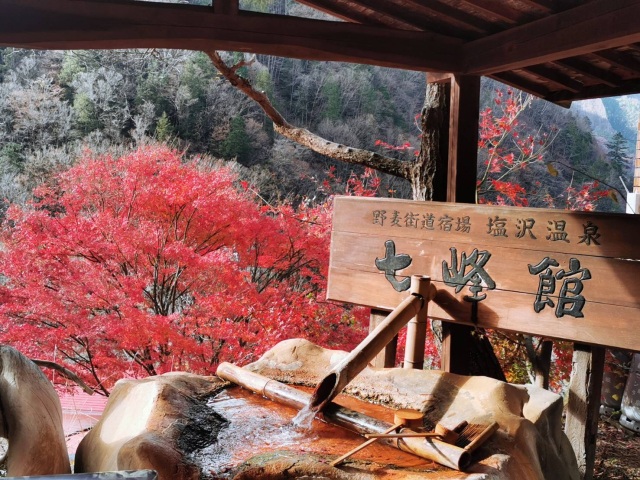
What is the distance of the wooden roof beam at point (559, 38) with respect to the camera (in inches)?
118

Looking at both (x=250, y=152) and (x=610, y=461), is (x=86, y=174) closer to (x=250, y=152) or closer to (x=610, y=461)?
(x=250, y=152)

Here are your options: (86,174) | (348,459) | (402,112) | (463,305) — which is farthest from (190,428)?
(402,112)

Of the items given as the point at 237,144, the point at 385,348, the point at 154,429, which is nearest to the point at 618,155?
the point at 237,144

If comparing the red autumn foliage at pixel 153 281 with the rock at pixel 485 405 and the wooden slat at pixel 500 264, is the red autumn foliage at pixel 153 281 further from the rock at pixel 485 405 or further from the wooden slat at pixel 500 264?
the rock at pixel 485 405

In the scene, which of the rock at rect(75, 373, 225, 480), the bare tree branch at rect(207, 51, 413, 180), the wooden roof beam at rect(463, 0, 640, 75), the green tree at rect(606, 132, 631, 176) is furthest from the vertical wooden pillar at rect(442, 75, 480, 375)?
the green tree at rect(606, 132, 631, 176)

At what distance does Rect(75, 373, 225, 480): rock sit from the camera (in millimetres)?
2559

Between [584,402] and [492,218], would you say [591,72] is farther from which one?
[584,402]

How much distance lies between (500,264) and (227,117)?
1018 cm

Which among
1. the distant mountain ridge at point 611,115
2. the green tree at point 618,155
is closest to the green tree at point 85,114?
the green tree at point 618,155

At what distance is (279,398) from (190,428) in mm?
619

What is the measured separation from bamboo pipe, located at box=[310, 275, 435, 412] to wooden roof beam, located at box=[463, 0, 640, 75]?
4.97ft

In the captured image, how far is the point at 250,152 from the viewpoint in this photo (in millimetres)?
12766

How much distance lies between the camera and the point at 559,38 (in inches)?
132

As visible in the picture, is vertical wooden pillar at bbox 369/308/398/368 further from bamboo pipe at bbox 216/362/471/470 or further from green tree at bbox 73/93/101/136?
green tree at bbox 73/93/101/136
